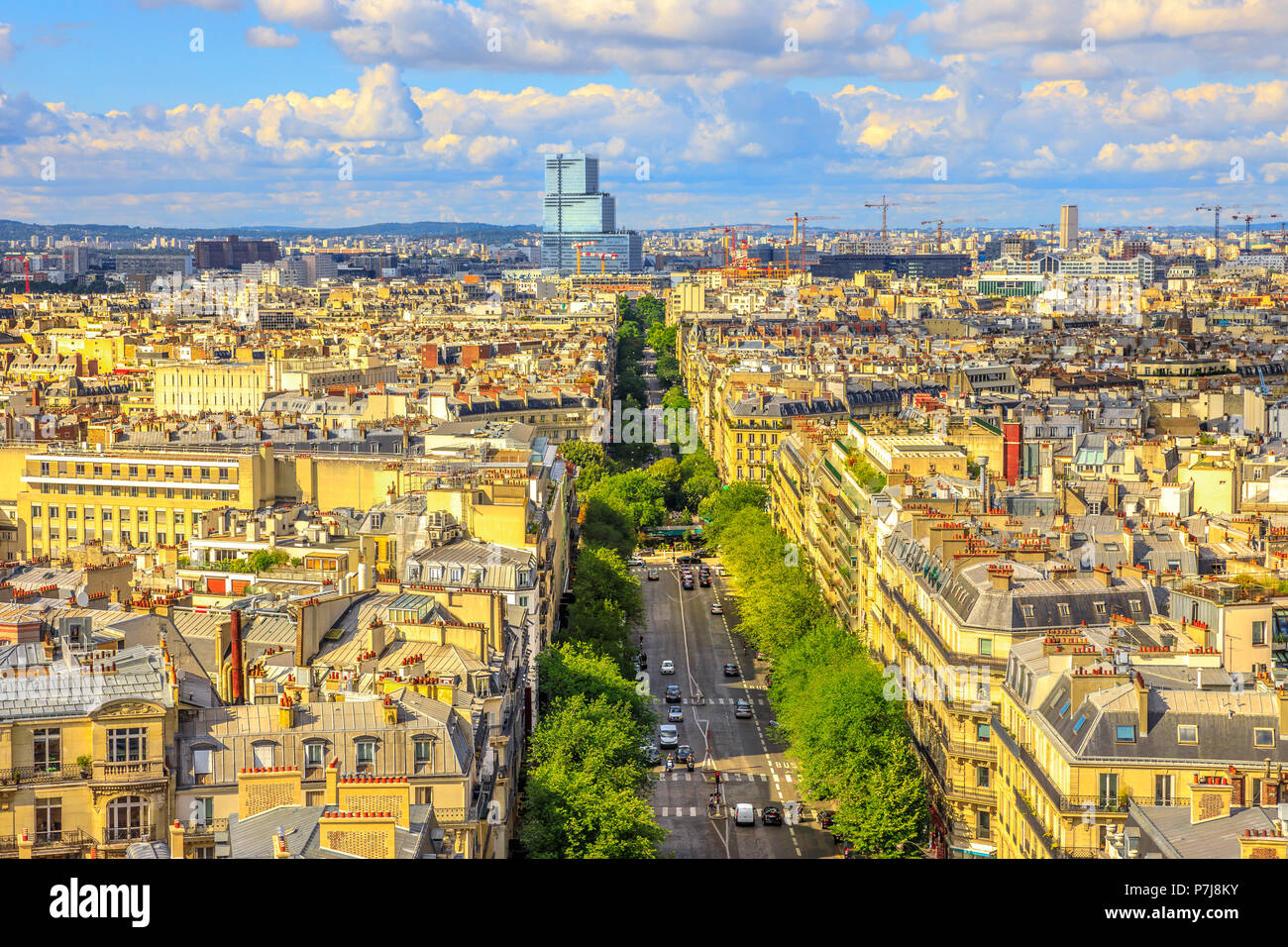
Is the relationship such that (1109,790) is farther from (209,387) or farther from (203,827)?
(209,387)

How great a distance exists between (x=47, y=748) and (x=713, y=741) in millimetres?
24792

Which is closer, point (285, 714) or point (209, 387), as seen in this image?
point (285, 714)

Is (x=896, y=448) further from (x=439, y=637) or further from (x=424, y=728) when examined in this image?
(x=424, y=728)

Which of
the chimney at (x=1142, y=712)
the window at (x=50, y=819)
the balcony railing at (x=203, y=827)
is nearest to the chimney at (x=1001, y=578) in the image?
the chimney at (x=1142, y=712)

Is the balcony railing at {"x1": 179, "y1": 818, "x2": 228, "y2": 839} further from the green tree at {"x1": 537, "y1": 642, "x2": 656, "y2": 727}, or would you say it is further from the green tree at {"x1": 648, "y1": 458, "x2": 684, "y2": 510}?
the green tree at {"x1": 648, "y1": 458, "x2": 684, "y2": 510}

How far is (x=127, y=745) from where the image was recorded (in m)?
21.2

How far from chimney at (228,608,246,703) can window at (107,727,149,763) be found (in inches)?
245

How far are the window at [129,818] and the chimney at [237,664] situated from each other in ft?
21.0

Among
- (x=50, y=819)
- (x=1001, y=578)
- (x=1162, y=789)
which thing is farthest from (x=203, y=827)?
(x=1001, y=578)

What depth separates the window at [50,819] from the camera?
20.8m

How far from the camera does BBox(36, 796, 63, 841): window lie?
68.3ft
